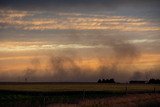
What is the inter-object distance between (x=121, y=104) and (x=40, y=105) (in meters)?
9.12

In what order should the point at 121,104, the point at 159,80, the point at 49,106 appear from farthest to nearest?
the point at 159,80
the point at 121,104
the point at 49,106

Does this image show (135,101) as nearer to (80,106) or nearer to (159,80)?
(80,106)

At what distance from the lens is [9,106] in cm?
3853

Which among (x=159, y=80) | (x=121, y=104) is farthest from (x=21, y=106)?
(x=159, y=80)

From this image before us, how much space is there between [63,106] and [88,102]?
5443mm

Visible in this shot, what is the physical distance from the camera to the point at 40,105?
126 feet

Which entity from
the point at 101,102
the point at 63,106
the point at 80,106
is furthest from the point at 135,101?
the point at 63,106

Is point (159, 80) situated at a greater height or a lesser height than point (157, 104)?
greater

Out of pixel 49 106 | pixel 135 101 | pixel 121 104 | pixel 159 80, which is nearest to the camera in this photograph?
pixel 49 106

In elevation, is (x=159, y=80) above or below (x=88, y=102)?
above

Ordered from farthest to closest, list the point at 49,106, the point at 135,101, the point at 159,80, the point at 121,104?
1. the point at 159,80
2. the point at 135,101
3. the point at 121,104
4. the point at 49,106

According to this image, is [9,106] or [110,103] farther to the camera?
[110,103]

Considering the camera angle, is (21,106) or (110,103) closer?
(21,106)

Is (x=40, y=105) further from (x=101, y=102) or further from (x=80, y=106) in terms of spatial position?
(x=101, y=102)
